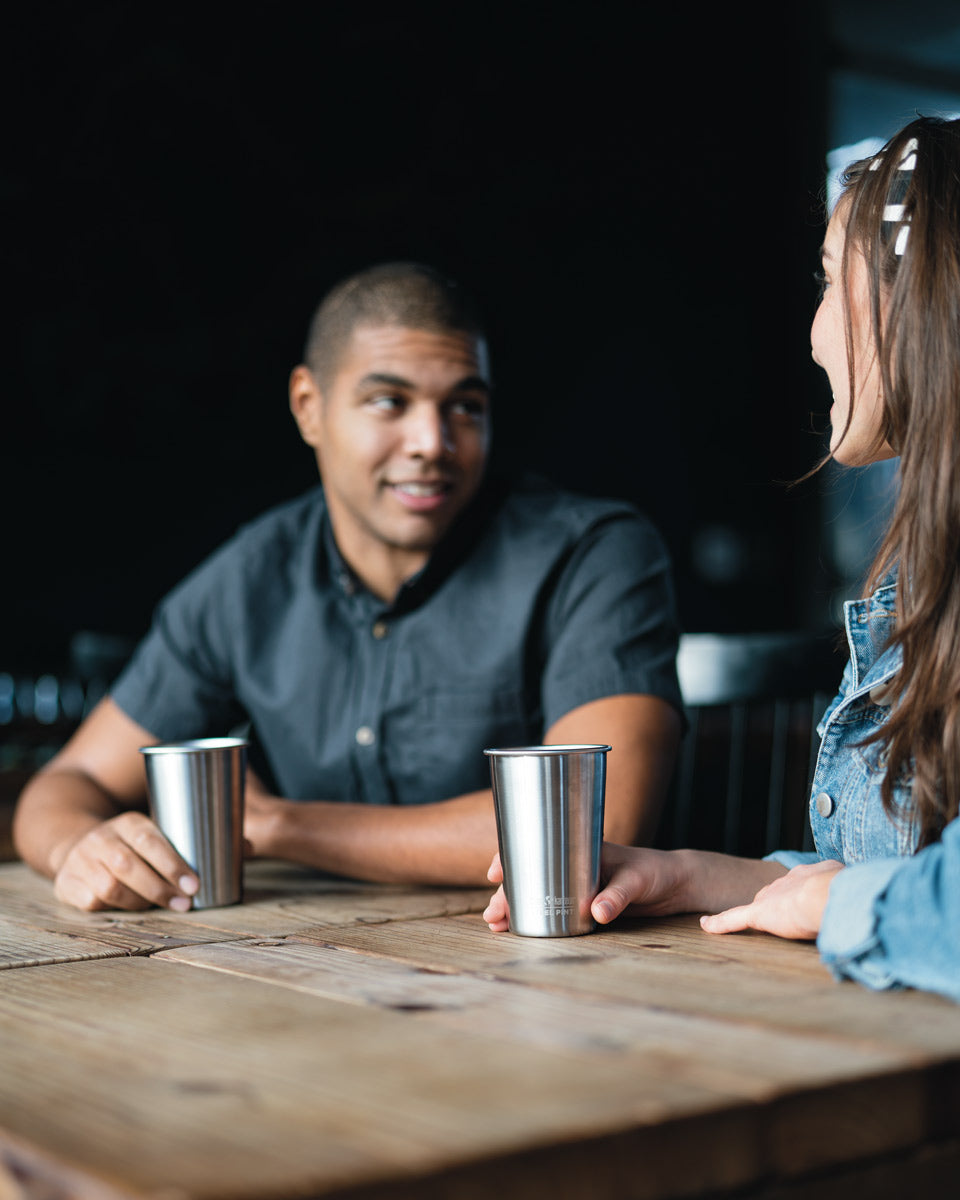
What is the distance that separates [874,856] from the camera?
1004 millimetres

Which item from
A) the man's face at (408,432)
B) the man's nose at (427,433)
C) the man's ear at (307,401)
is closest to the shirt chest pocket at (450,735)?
the man's face at (408,432)

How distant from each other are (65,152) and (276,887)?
10.8ft

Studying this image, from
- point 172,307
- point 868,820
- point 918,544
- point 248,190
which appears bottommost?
point 868,820

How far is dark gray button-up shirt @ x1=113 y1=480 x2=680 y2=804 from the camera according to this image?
5.19 ft

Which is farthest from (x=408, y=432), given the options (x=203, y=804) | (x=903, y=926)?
(x=903, y=926)

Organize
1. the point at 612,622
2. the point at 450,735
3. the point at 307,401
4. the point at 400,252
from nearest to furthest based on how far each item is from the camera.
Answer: the point at 612,622, the point at 450,735, the point at 307,401, the point at 400,252

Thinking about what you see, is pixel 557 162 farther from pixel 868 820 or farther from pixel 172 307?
pixel 868 820

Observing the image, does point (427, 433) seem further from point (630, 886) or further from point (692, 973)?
point (692, 973)

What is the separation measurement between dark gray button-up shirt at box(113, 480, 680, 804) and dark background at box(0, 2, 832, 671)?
2352 mm

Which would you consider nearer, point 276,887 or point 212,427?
point 276,887

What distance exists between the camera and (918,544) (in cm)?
95

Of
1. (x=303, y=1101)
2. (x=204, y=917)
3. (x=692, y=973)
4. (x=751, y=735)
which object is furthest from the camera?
(x=751, y=735)

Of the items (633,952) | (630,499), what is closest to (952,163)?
(633,952)

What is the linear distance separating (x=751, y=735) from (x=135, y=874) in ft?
5.92
